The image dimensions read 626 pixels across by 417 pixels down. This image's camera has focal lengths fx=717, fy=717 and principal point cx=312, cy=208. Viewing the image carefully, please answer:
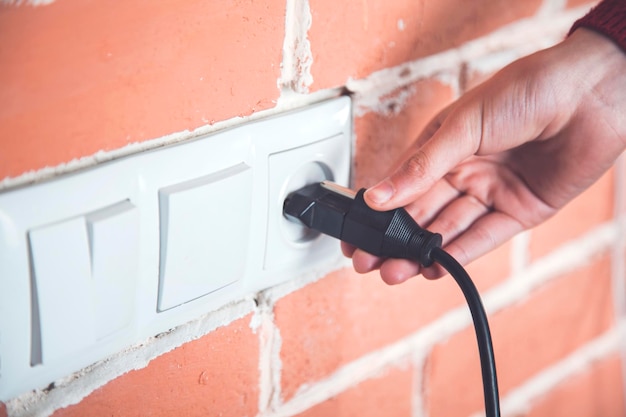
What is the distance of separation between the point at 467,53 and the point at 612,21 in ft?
0.35

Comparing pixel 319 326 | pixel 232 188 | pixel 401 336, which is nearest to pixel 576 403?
pixel 401 336

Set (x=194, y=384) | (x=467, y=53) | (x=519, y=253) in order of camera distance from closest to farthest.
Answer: (x=194, y=384)
(x=467, y=53)
(x=519, y=253)

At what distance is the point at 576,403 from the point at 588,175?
0.41m

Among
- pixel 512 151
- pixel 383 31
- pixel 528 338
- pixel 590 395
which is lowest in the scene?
pixel 590 395

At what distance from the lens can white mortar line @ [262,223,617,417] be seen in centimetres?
56

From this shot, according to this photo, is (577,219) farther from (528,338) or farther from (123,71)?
(123,71)

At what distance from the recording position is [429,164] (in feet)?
1.47

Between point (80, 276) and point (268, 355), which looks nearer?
point (80, 276)

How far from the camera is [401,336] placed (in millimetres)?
624

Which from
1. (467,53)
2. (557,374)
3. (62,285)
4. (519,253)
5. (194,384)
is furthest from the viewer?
(557,374)

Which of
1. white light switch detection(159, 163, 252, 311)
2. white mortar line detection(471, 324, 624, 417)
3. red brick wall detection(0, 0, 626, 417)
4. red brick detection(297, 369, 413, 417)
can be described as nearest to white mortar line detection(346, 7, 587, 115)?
red brick wall detection(0, 0, 626, 417)

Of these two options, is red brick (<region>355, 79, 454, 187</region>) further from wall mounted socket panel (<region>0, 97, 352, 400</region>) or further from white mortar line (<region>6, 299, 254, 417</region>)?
white mortar line (<region>6, 299, 254, 417</region>)

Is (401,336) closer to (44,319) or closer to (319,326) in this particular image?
(319,326)

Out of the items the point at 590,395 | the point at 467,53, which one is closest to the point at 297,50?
the point at 467,53
